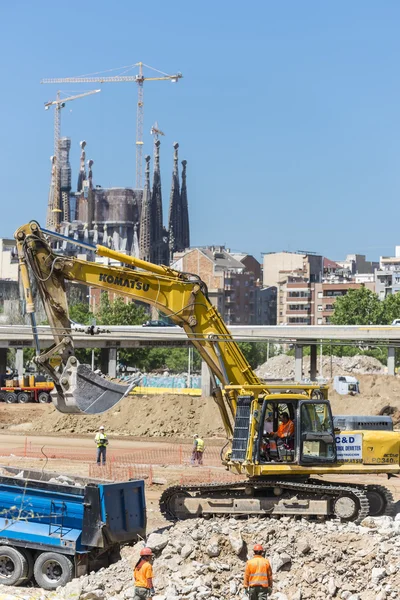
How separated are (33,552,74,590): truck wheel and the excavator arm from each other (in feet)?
11.1

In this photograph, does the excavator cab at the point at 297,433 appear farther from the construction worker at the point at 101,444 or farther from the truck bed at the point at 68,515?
the construction worker at the point at 101,444

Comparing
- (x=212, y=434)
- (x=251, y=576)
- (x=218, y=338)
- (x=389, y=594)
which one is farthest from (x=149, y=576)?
(x=212, y=434)

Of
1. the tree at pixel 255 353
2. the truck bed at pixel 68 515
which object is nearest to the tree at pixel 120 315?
the tree at pixel 255 353

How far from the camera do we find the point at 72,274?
963 inches

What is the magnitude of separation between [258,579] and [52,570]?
5.26 meters

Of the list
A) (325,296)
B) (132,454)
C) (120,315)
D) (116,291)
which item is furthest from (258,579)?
(325,296)

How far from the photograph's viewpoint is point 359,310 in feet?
504

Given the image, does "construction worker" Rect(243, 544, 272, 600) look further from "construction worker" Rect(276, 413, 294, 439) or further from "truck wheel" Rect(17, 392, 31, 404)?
"truck wheel" Rect(17, 392, 31, 404)

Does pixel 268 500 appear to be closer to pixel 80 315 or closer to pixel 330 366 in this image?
pixel 330 366

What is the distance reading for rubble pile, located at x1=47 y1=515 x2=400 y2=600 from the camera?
19.0 metres

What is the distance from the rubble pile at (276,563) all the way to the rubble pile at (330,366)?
94507 millimetres

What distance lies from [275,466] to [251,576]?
6025 mm

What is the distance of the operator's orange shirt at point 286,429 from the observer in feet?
78.6

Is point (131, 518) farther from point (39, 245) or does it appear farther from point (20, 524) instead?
point (39, 245)
